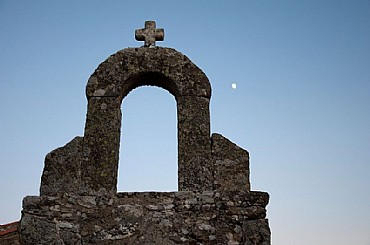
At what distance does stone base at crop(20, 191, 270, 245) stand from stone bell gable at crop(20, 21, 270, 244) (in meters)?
0.01

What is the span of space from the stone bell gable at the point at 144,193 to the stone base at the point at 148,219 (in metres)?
0.01

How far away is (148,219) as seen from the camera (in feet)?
14.7

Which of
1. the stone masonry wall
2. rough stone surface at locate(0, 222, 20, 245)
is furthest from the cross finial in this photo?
rough stone surface at locate(0, 222, 20, 245)

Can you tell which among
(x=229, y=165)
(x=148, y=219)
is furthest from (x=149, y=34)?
(x=148, y=219)

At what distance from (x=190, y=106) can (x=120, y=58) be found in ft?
4.01

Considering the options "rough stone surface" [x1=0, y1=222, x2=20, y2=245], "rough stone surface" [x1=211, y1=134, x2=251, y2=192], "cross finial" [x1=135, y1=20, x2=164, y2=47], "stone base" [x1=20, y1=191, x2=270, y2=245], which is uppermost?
"cross finial" [x1=135, y1=20, x2=164, y2=47]

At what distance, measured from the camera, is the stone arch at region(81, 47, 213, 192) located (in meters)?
4.80

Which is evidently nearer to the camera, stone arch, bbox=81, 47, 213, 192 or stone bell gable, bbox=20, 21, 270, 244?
stone bell gable, bbox=20, 21, 270, 244

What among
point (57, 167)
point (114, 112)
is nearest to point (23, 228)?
point (57, 167)

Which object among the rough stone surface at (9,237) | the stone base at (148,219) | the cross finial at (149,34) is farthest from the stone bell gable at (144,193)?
the rough stone surface at (9,237)

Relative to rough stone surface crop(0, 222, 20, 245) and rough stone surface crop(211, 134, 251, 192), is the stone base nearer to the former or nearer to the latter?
rough stone surface crop(211, 134, 251, 192)

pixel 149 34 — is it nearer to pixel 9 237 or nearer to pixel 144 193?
pixel 144 193

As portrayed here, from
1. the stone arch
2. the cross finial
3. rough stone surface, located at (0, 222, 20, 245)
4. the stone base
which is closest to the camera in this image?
the stone base

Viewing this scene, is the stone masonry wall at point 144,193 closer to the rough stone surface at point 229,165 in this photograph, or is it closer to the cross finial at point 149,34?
the rough stone surface at point 229,165
